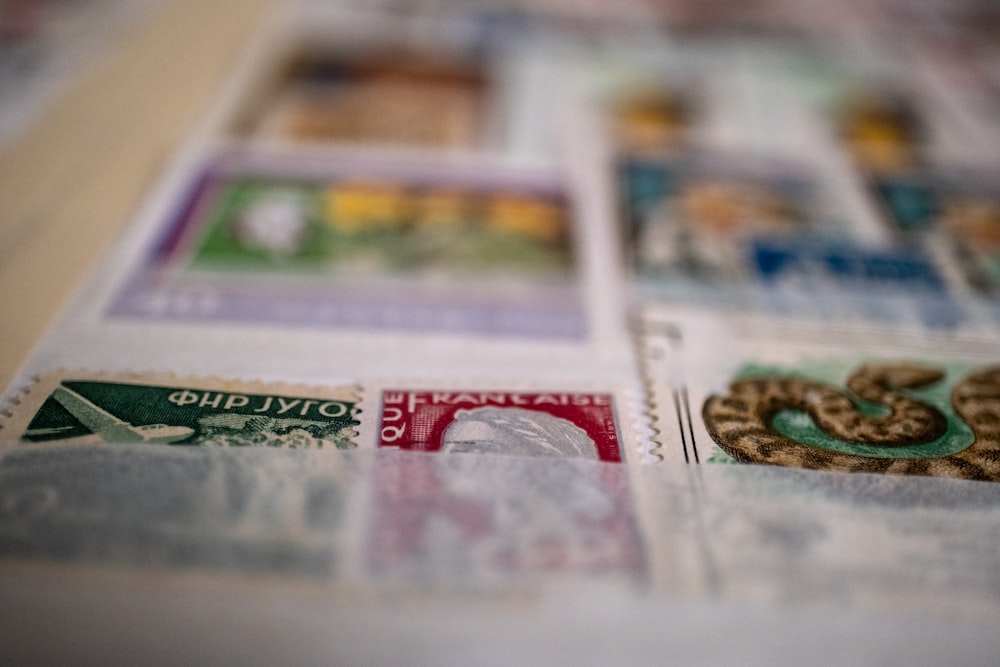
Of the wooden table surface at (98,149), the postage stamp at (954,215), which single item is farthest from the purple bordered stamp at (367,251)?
the postage stamp at (954,215)

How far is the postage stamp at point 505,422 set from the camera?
1.39ft

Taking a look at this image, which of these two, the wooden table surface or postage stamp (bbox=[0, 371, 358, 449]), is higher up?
the wooden table surface

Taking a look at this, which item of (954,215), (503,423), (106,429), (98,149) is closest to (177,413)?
(106,429)

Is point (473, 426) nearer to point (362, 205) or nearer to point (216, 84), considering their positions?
point (362, 205)

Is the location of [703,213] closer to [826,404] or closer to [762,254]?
[762,254]

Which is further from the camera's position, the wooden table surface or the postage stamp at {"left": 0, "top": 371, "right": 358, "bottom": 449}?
the wooden table surface

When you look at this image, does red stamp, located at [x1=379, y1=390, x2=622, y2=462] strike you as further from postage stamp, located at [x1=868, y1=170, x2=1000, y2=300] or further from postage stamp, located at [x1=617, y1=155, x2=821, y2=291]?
postage stamp, located at [x1=868, y1=170, x2=1000, y2=300]

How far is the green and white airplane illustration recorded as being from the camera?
41cm

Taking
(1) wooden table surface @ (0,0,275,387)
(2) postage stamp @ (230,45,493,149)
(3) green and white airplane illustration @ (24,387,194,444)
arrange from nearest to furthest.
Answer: (3) green and white airplane illustration @ (24,387,194,444)
(1) wooden table surface @ (0,0,275,387)
(2) postage stamp @ (230,45,493,149)

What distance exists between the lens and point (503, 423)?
0.44 m

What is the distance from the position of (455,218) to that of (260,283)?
Result: 0.16 meters

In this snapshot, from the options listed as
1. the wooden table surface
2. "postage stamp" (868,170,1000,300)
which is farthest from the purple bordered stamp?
"postage stamp" (868,170,1000,300)

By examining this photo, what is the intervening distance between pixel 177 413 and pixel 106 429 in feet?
0.12

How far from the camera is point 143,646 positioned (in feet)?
1.11
